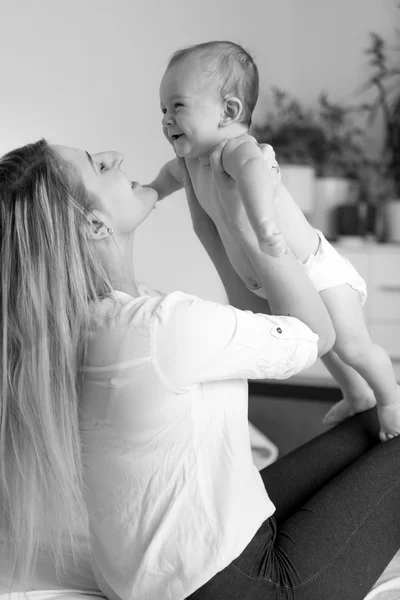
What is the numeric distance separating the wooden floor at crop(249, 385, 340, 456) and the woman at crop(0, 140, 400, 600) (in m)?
1.40

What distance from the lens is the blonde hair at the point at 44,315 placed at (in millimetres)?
997

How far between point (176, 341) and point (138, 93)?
2.99 meters

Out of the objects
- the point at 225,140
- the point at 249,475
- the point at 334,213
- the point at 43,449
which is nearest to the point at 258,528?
the point at 249,475

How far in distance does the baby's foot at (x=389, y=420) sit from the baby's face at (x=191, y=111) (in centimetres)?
62

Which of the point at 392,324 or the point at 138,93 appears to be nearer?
the point at 138,93

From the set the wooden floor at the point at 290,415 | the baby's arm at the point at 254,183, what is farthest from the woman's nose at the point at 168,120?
the wooden floor at the point at 290,415

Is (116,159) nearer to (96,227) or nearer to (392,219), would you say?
(96,227)

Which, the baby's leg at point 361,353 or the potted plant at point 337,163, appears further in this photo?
the potted plant at point 337,163

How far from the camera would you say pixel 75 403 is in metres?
1.02

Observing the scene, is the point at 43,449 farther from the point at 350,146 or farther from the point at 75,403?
the point at 350,146

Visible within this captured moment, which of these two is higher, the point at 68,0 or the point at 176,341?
the point at 68,0

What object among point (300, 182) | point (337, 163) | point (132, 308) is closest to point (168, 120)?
point (132, 308)

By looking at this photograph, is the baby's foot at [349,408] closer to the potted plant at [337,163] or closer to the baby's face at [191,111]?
the baby's face at [191,111]

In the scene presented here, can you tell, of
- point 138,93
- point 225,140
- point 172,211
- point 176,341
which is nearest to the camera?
point 176,341
